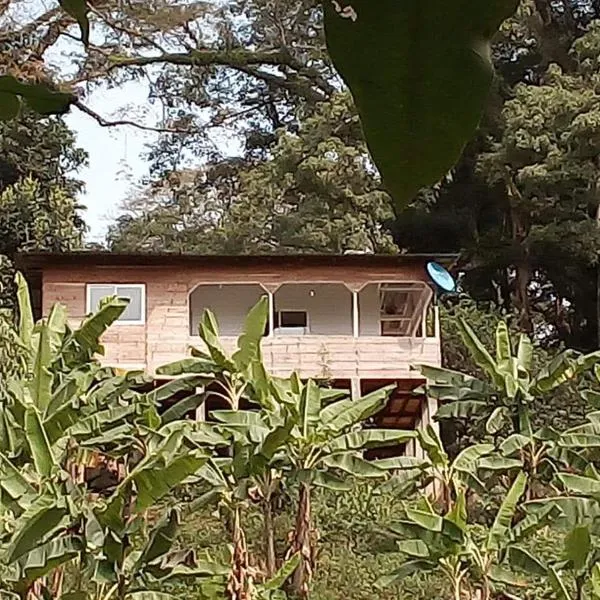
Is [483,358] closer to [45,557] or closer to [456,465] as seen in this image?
[456,465]

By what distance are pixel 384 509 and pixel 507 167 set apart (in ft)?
18.6

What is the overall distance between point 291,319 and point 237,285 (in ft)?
2.26

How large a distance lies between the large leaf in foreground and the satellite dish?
11000 millimetres

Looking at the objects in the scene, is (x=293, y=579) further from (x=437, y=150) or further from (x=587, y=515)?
(x=437, y=150)

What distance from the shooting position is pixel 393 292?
41.2 ft

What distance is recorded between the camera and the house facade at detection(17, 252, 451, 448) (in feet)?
36.1

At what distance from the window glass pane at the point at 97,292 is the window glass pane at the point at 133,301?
0.09 m

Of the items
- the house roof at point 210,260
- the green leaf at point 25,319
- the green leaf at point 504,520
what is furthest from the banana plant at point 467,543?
the house roof at point 210,260

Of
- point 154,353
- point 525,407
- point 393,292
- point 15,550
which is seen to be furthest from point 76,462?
point 393,292

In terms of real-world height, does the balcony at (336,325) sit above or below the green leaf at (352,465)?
above

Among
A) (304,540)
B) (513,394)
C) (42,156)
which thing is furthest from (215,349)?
(42,156)

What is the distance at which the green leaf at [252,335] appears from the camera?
5.98 metres

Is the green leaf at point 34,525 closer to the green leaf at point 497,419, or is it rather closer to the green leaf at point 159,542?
the green leaf at point 159,542

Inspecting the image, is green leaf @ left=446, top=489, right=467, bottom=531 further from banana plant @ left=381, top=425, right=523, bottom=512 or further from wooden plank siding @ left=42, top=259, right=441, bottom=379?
wooden plank siding @ left=42, top=259, right=441, bottom=379
